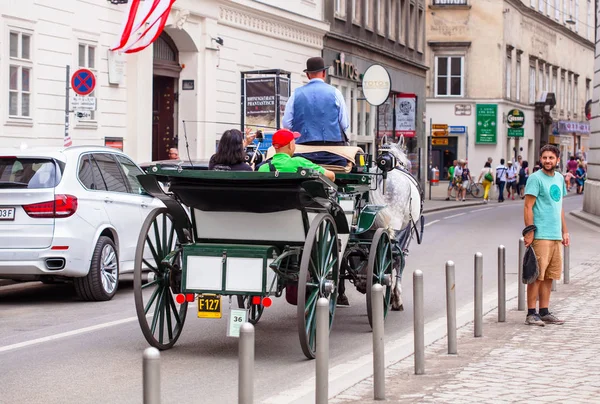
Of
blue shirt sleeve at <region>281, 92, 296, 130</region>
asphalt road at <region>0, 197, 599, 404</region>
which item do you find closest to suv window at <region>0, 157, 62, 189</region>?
asphalt road at <region>0, 197, 599, 404</region>

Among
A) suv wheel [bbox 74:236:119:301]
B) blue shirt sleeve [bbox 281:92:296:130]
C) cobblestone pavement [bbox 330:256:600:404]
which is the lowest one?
cobblestone pavement [bbox 330:256:600:404]

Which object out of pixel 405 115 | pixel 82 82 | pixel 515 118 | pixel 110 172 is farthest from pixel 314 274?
pixel 515 118

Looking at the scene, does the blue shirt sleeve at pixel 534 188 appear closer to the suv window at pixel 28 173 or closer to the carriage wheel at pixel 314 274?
the carriage wheel at pixel 314 274

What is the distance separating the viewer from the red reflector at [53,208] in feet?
41.4

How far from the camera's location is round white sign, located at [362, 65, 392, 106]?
29031 millimetres

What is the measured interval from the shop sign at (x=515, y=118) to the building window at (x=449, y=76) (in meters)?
3.99

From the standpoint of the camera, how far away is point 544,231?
444 inches

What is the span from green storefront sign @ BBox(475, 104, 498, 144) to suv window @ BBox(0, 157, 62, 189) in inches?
2023

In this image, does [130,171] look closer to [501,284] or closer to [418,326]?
[501,284]

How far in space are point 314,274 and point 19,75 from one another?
14417mm

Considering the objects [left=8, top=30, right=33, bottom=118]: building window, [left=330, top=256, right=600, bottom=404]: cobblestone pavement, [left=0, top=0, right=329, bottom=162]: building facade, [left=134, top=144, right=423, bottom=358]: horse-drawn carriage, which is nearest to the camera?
[left=330, top=256, right=600, bottom=404]: cobblestone pavement

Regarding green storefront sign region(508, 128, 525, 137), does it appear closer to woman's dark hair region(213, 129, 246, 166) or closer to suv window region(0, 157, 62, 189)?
suv window region(0, 157, 62, 189)

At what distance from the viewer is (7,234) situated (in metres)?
12.6

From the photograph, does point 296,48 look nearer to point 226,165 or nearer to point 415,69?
point 415,69
